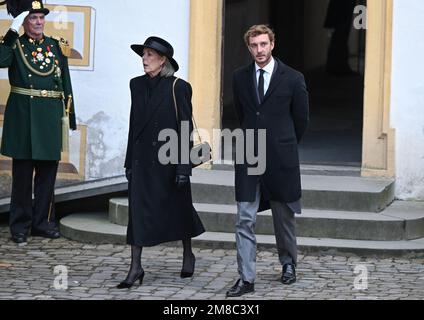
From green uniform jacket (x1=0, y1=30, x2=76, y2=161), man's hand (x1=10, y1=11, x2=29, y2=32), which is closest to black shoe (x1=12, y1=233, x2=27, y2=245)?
green uniform jacket (x1=0, y1=30, x2=76, y2=161)

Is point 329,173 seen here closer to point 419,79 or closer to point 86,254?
point 419,79

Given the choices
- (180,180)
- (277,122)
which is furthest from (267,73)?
(180,180)

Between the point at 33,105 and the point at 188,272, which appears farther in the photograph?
the point at 33,105

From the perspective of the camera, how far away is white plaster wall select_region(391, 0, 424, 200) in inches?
461

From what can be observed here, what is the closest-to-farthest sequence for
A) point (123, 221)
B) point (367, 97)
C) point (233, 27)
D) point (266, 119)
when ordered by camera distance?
point (266, 119), point (123, 221), point (367, 97), point (233, 27)

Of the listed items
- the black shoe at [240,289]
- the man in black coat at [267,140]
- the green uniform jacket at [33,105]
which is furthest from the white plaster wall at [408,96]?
the black shoe at [240,289]

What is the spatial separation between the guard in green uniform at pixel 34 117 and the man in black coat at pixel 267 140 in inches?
87.8

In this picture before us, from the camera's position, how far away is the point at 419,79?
11734 millimetres

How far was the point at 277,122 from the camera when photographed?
9320 millimetres

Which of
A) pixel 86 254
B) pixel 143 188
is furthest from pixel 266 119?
pixel 86 254

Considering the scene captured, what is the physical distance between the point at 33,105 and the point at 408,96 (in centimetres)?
323

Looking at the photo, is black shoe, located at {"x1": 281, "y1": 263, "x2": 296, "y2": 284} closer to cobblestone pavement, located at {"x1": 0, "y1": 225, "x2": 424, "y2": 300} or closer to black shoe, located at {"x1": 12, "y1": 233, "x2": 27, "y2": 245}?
cobblestone pavement, located at {"x1": 0, "y1": 225, "x2": 424, "y2": 300}

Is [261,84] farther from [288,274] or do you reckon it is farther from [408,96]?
[408,96]

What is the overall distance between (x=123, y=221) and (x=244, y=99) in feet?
7.31
